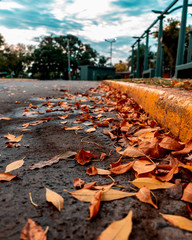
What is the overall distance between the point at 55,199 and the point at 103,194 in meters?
0.21

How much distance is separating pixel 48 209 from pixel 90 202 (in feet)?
0.56

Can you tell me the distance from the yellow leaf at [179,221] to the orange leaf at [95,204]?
0.25 metres

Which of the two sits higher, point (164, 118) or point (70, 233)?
point (164, 118)

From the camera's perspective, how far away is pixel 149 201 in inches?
31.3

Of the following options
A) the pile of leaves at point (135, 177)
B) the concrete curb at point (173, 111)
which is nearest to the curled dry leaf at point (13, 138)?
the pile of leaves at point (135, 177)

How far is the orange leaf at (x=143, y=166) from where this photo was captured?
1.01 metres

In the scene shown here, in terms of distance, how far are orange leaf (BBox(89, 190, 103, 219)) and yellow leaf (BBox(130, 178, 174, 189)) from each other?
0.68ft

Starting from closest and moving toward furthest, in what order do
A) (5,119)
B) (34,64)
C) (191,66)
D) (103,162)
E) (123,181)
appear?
(123,181)
(103,162)
(5,119)
(191,66)
(34,64)

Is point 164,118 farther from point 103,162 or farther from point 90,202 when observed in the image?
point 90,202

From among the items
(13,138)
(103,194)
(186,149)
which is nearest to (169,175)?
(186,149)

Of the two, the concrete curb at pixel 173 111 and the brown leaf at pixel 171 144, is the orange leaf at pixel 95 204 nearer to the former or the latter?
the brown leaf at pixel 171 144

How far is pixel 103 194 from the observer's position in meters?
0.85

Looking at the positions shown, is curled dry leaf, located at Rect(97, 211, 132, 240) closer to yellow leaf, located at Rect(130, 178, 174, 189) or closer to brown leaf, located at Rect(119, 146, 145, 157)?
yellow leaf, located at Rect(130, 178, 174, 189)

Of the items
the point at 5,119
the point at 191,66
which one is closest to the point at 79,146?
the point at 5,119
